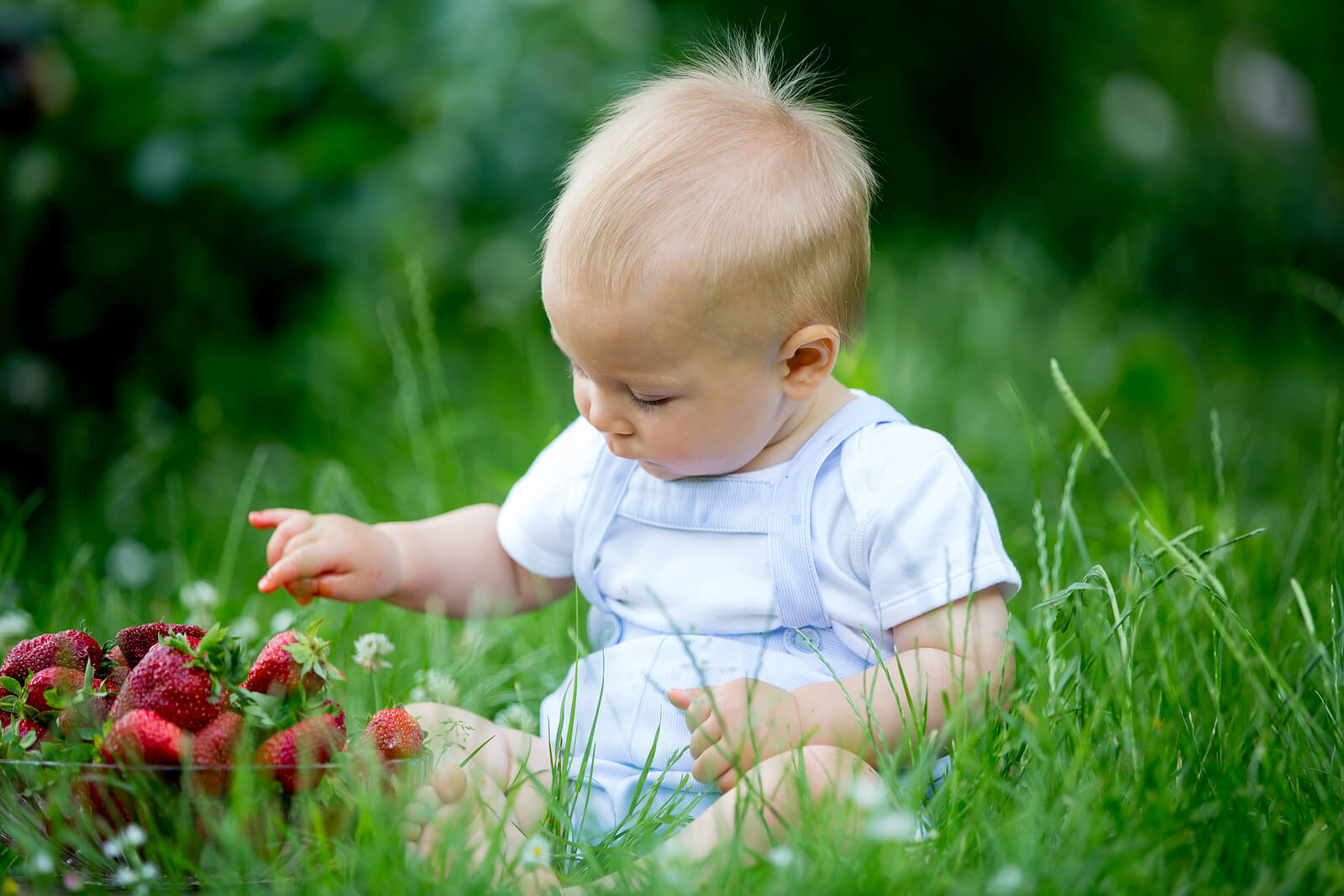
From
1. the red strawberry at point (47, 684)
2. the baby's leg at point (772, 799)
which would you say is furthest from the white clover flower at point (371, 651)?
the baby's leg at point (772, 799)

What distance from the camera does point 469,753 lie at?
1462mm

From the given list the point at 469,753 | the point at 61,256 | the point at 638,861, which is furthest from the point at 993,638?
the point at 61,256

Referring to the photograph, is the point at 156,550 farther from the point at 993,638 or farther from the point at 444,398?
the point at 993,638

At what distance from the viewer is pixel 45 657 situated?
129 cm

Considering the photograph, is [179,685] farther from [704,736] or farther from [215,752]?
[704,736]

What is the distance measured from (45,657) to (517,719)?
2.10 ft

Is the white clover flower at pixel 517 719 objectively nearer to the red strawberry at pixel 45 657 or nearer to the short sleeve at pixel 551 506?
the short sleeve at pixel 551 506

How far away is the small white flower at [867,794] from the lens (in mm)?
1109

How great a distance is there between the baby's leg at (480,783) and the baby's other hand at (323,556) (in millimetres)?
231

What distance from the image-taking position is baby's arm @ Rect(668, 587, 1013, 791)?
1340 mm

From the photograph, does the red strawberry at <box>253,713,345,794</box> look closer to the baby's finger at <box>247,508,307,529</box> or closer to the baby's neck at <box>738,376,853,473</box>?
the baby's finger at <box>247,508,307,529</box>

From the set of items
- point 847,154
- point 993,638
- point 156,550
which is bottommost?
point 156,550

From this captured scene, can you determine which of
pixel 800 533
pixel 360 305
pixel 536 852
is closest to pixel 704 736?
pixel 536 852

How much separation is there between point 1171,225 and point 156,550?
190 inches
